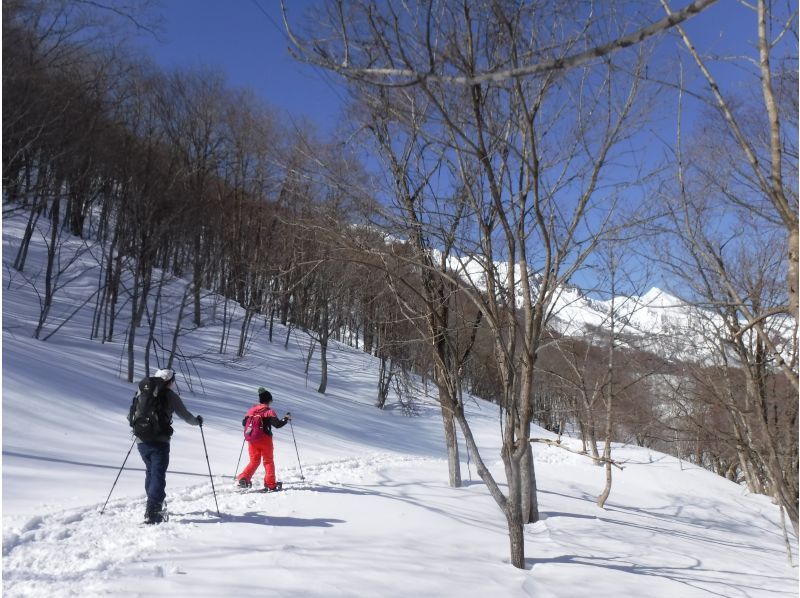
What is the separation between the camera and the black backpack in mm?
5590

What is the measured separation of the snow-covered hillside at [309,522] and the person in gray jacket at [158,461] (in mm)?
208

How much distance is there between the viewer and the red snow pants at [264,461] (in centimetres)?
749

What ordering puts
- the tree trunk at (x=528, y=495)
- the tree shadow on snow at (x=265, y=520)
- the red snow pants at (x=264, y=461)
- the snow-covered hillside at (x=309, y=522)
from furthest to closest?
the tree trunk at (x=528, y=495), the red snow pants at (x=264, y=461), the tree shadow on snow at (x=265, y=520), the snow-covered hillside at (x=309, y=522)

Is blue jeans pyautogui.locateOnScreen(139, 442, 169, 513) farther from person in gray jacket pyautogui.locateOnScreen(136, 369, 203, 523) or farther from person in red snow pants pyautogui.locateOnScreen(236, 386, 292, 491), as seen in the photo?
person in red snow pants pyautogui.locateOnScreen(236, 386, 292, 491)

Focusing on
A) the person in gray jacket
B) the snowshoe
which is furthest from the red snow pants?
the snowshoe

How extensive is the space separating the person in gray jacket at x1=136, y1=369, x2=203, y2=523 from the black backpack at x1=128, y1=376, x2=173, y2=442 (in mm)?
21

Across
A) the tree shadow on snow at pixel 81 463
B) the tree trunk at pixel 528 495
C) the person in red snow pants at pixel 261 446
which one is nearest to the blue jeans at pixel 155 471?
the person in red snow pants at pixel 261 446

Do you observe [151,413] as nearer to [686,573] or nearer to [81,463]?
[81,463]

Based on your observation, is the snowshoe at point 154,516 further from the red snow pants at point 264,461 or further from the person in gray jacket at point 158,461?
the red snow pants at point 264,461

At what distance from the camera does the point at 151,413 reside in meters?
5.61

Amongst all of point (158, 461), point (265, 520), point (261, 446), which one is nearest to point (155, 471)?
point (158, 461)

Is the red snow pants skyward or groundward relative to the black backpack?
groundward

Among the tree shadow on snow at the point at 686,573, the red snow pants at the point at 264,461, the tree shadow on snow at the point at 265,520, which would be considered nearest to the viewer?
the tree shadow on snow at the point at 686,573

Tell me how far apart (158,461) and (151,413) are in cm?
49
